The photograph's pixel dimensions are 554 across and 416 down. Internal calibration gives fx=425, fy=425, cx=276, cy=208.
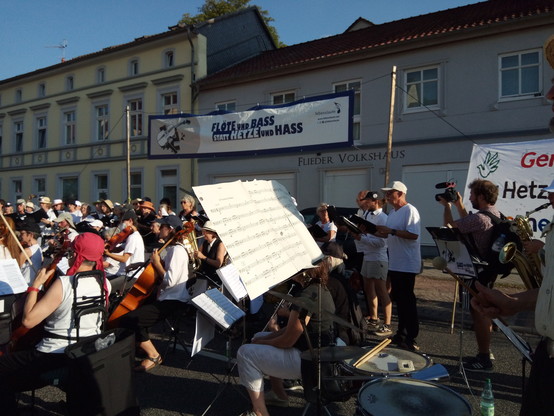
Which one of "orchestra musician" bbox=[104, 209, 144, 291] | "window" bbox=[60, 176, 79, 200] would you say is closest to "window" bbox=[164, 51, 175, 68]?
"window" bbox=[60, 176, 79, 200]

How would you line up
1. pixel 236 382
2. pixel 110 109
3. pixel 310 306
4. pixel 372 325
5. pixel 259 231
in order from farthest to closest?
pixel 110 109, pixel 372 325, pixel 236 382, pixel 310 306, pixel 259 231

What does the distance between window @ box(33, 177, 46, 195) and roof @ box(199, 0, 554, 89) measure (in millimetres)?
11797

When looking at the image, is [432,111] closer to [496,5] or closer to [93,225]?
[496,5]

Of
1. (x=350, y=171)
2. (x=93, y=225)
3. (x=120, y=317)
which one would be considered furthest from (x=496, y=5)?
(x=120, y=317)

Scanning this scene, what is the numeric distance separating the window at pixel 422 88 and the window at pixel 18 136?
22.1 meters

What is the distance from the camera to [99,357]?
9.37 ft

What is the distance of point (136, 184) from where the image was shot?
65.4 feet

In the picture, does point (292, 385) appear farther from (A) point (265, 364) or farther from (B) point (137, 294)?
(B) point (137, 294)

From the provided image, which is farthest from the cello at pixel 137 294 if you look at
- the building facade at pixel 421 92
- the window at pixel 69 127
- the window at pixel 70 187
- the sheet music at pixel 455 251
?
the window at pixel 69 127

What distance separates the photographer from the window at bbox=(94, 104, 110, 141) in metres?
20.9

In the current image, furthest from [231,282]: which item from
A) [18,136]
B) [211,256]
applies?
[18,136]

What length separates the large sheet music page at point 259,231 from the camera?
197 centimetres

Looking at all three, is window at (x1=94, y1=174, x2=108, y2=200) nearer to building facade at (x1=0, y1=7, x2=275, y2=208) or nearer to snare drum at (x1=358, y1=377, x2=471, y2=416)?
building facade at (x1=0, y1=7, x2=275, y2=208)

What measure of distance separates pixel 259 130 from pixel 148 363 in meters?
5.90
